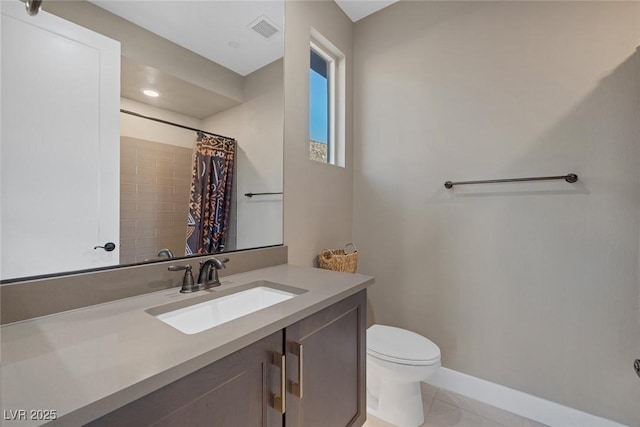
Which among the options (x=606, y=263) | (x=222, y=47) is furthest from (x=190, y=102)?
(x=606, y=263)

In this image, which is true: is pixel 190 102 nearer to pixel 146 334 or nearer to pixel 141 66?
pixel 141 66

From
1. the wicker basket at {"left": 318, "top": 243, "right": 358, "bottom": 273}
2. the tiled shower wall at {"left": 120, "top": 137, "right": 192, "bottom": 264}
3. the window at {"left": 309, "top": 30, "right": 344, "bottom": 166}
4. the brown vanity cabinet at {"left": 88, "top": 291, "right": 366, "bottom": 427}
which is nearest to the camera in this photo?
the brown vanity cabinet at {"left": 88, "top": 291, "right": 366, "bottom": 427}

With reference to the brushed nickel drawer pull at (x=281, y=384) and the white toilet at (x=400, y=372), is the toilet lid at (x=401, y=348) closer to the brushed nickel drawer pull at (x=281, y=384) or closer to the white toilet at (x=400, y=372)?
the white toilet at (x=400, y=372)

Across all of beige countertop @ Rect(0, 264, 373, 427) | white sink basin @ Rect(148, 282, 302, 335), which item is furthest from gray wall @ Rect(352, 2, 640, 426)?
beige countertop @ Rect(0, 264, 373, 427)

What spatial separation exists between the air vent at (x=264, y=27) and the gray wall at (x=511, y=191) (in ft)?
3.01

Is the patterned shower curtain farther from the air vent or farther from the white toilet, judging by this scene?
the white toilet

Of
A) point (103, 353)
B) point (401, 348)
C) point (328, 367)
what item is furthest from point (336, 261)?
point (103, 353)

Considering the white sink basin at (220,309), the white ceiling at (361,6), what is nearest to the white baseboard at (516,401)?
the white sink basin at (220,309)

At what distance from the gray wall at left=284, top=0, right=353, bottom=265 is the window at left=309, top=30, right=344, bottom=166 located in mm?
97

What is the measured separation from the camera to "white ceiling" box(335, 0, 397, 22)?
2039 mm

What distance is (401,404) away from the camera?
4.95ft

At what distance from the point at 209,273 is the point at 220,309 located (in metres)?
0.16

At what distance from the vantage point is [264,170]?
1518 millimetres

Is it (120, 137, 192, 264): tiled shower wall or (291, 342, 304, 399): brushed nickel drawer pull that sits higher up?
(120, 137, 192, 264): tiled shower wall
